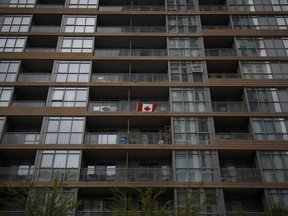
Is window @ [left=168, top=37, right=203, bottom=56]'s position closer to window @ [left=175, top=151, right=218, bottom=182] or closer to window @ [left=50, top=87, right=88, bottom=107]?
window @ [left=50, top=87, right=88, bottom=107]

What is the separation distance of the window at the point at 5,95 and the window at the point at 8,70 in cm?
110

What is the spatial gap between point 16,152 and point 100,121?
778 cm

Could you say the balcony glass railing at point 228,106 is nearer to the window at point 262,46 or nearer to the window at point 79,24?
the window at point 262,46

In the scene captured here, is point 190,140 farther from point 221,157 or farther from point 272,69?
point 272,69

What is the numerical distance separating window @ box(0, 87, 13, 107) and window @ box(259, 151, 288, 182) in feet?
75.1

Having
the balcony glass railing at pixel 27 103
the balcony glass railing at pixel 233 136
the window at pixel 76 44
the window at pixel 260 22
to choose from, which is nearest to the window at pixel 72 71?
the window at pixel 76 44

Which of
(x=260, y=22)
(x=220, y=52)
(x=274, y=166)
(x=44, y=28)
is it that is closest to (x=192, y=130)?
(x=274, y=166)

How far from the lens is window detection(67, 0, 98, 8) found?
46000mm

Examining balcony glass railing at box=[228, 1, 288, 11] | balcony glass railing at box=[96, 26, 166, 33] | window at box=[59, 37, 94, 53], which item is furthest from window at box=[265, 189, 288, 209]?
window at box=[59, 37, 94, 53]

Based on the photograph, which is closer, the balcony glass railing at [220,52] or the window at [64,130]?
the window at [64,130]

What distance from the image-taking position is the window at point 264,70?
40031 millimetres

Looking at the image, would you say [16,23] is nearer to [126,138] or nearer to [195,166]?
[126,138]

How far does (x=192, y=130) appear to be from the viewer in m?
36.3

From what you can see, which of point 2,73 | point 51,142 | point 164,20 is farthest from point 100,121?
point 164,20
